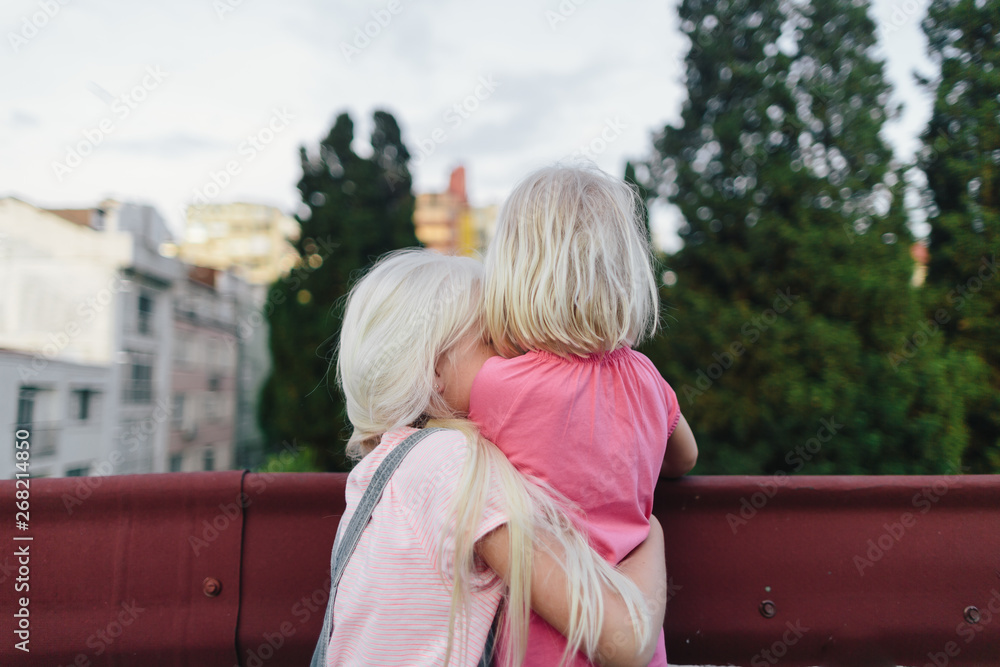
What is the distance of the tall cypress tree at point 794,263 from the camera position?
14.4ft

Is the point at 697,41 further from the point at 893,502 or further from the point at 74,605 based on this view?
the point at 74,605

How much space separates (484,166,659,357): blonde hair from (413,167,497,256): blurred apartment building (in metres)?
48.8

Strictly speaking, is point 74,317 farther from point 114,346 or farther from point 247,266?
point 247,266

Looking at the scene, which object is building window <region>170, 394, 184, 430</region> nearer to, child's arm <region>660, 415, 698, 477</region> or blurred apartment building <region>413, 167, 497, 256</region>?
blurred apartment building <region>413, 167, 497, 256</region>

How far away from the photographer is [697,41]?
568 cm

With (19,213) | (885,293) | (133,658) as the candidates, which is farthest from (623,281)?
(19,213)

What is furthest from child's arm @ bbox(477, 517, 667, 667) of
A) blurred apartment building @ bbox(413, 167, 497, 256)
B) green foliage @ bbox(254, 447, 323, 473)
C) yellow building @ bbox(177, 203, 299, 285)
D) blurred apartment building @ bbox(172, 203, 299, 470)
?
yellow building @ bbox(177, 203, 299, 285)

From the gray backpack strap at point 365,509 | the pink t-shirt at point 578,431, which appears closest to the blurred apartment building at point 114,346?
the gray backpack strap at point 365,509

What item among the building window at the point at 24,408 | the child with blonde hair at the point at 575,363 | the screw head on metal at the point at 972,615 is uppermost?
the child with blonde hair at the point at 575,363

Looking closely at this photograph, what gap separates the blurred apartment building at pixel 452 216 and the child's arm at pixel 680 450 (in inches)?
1912

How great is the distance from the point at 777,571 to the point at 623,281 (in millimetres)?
1313

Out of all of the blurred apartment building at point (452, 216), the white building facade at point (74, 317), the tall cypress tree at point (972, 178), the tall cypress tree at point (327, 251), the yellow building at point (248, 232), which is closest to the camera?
the tall cypress tree at point (972, 178)

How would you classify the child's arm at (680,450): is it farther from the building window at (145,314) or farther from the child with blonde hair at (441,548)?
the building window at (145,314)

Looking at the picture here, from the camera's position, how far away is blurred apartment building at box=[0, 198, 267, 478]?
19.3 ft
